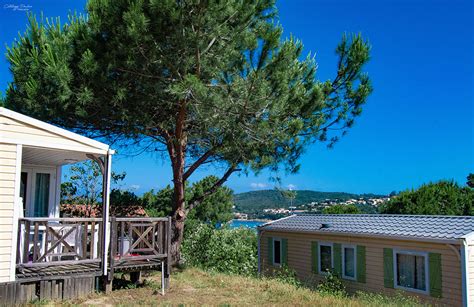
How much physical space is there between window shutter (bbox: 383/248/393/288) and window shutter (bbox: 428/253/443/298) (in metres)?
1.38

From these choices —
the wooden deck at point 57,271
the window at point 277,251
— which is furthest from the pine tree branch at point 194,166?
the window at point 277,251

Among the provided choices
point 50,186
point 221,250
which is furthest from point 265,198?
point 50,186

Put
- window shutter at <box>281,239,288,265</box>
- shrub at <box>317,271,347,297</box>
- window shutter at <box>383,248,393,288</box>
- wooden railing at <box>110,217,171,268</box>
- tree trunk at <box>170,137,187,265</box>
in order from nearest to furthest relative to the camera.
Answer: wooden railing at <box>110,217,171,268</box> < window shutter at <box>383,248,393,288</box> < tree trunk at <box>170,137,187,265</box> < shrub at <box>317,271,347,297</box> < window shutter at <box>281,239,288,265</box>

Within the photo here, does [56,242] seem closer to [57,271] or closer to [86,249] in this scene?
[57,271]

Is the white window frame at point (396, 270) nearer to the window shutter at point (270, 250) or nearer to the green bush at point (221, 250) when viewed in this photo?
the window shutter at point (270, 250)

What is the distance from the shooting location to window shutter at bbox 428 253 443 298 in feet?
35.3

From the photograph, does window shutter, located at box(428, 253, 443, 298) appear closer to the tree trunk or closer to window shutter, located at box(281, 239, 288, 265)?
window shutter, located at box(281, 239, 288, 265)

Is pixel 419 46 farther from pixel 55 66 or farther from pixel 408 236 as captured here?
pixel 55 66

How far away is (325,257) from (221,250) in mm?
5581

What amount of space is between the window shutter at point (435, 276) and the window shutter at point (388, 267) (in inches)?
54.3

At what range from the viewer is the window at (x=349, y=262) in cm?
1353

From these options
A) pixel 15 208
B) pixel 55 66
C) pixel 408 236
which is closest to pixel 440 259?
pixel 408 236

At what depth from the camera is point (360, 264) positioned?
520 inches

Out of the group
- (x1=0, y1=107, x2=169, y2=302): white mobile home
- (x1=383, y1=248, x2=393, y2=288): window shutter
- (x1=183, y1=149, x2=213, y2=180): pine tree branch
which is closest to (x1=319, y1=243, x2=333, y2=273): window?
(x1=383, y1=248, x2=393, y2=288): window shutter
